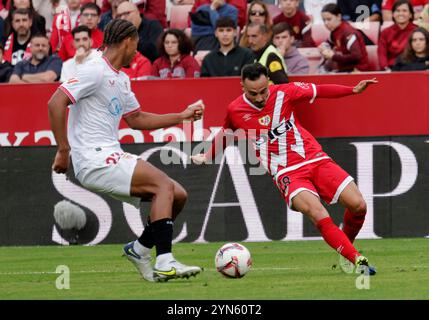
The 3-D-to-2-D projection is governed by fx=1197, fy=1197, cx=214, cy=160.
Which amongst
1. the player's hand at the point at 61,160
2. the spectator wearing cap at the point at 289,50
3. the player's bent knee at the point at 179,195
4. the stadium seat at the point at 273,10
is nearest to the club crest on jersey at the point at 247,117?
the player's bent knee at the point at 179,195

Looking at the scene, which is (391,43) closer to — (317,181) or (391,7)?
(391,7)

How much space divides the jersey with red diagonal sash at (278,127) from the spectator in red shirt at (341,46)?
5113mm

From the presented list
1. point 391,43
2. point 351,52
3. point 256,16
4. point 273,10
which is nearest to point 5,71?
point 256,16

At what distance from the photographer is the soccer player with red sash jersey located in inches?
460

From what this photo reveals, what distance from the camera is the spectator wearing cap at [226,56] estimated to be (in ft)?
55.4

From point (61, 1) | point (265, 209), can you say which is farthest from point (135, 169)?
point (61, 1)

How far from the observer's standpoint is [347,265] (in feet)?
37.9

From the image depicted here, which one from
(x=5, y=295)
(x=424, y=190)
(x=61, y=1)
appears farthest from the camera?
(x=61, y=1)

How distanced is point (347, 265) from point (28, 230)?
20.4 ft

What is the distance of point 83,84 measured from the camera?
10.4m

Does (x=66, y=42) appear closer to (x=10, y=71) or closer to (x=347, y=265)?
(x=10, y=71)

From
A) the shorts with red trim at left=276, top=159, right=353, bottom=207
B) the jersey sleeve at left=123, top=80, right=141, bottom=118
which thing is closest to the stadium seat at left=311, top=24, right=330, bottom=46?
the shorts with red trim at left=276, top=159, right=353, bottom=207

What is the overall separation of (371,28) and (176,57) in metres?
3.05
